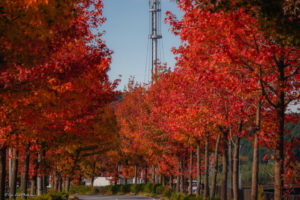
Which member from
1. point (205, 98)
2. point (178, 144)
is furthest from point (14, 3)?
point (178, 144)

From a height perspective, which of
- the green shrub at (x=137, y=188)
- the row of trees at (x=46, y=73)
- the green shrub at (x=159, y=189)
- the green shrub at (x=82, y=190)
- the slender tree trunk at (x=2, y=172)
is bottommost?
the green shrub at (x=82, y=190)

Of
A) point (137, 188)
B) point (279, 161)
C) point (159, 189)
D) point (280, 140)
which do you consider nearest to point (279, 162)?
point (279, 161)

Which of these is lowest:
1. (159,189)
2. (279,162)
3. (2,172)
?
(159,189)

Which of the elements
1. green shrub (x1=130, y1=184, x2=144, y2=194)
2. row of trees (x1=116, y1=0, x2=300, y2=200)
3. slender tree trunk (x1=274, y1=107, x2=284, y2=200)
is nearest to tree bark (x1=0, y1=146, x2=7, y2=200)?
row of trees (x1=116, y1=0, x2=300, y2=200)

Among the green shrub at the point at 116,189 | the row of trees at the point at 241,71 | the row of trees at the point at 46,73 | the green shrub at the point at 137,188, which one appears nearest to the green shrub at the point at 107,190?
the green shrub at the point at 116,189

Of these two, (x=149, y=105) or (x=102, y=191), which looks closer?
(x=149, y=105)

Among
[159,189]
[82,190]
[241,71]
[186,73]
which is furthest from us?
[82,190]

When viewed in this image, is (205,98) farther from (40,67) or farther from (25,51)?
(25,51)

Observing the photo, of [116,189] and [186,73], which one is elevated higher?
[186,73]

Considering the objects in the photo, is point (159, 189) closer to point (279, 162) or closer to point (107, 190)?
point (107, 190)

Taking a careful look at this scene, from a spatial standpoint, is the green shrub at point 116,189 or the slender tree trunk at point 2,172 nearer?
the slender tree trunk at point 2,172

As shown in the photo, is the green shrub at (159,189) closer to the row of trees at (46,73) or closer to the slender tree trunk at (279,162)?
the row of trees at (46,73)

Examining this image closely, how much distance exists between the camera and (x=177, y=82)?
2338cm

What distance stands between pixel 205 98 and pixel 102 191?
4716cm
